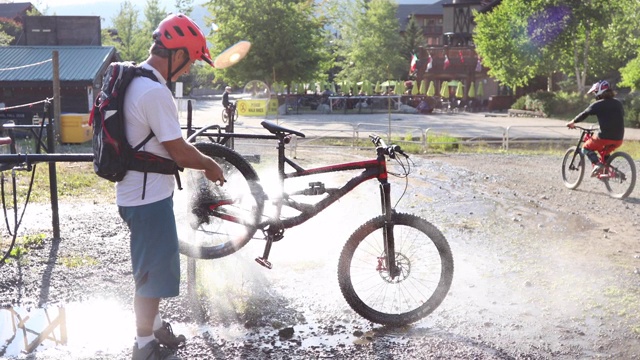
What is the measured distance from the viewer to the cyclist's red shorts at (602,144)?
39.1 ft

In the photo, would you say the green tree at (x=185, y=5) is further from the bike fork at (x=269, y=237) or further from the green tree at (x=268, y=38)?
the bike fork at (x=269, y=237)

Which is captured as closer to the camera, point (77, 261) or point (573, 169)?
point (77, 261)

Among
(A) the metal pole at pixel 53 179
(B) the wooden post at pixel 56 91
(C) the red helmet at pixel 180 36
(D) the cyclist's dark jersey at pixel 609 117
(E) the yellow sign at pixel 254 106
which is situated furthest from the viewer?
(E) the yellow sign at pixel 254 106

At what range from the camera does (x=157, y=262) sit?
13.5ft

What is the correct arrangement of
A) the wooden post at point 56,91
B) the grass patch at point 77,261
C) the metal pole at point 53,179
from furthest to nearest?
the wooden post at point 56,91 < the metal pole at point 53,179 < the grass patch at point 77,261

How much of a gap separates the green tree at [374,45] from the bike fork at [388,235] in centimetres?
6411

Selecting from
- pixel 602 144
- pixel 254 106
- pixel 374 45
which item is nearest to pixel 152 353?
pixel 602 144

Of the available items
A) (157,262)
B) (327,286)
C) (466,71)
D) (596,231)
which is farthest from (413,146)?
(466,71)

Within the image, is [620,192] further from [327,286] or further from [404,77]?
[404,77]

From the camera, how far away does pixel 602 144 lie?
472 inches

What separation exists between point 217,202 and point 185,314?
85 centimetres

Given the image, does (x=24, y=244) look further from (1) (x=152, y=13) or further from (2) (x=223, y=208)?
(1) (x=152, y=13)

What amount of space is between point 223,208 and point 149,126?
4.77 feet

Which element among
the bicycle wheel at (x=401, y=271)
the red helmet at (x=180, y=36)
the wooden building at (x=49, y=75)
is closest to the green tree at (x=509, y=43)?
the wooden building at (x=49, y=75)
